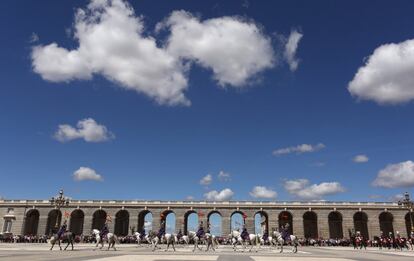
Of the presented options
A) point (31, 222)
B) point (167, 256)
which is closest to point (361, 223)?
point (31, 222)

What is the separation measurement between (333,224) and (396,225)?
13.7 m

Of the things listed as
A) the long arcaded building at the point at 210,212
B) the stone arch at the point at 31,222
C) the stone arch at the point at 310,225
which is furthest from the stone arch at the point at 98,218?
the stone arch at the point at 310,225

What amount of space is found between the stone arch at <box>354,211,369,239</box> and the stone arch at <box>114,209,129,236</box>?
4940cm

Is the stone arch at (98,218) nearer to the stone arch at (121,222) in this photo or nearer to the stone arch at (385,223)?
the stone arch at (121,222)

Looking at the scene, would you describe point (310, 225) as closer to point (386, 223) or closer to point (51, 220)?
point (386, 223)

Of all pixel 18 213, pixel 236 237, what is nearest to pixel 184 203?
pixel 18 213

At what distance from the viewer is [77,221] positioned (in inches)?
3649

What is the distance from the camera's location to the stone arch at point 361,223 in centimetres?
8694

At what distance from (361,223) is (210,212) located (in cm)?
3391

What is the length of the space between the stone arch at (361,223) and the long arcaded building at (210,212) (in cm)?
28

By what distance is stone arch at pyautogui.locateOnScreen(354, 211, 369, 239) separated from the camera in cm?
8694

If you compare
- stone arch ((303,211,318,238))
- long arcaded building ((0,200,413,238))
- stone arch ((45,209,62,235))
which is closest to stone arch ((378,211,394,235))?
long arcaded building ((0,200,413,238))

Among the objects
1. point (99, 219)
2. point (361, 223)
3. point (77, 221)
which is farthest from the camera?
point (77, 221)

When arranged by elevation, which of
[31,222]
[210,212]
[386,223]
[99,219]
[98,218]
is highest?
[210,212]
